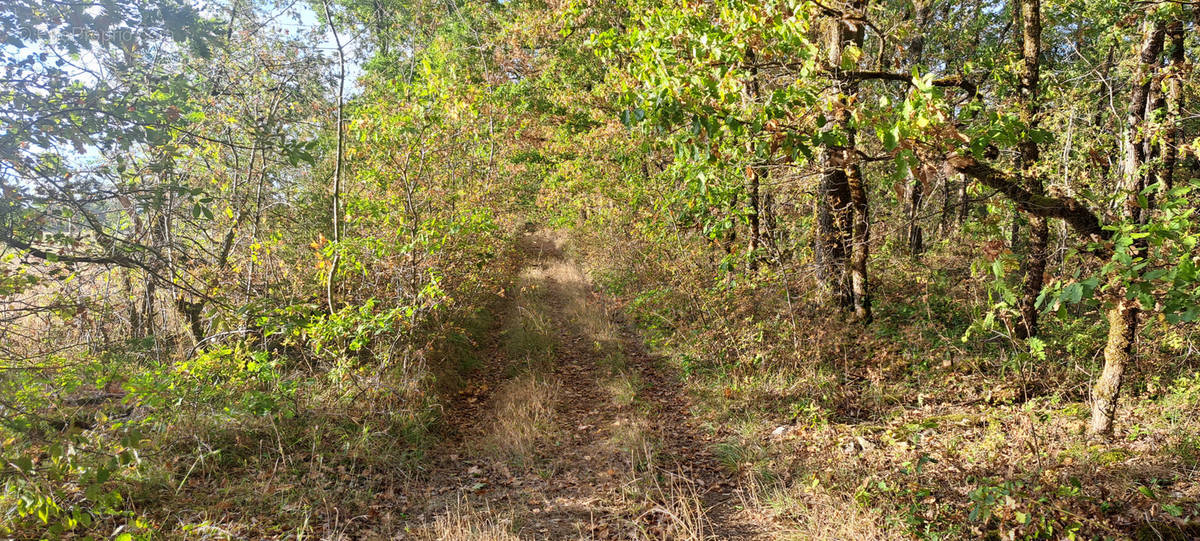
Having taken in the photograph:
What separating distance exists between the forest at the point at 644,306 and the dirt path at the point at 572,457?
46 millimetres

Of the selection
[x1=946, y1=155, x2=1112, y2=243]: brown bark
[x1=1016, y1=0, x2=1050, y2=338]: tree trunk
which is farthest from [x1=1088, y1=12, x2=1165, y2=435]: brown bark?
[x1=1016, y1=0, x2=1050, y2=338]: tree trunk

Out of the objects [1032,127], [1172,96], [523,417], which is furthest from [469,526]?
[1172,96]

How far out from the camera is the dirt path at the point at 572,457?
14.5 ft

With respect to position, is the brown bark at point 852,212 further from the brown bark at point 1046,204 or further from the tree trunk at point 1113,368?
the tree trunk at point 1113,368

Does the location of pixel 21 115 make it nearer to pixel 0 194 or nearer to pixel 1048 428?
pixel 0 194

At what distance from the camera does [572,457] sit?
18.8 feet

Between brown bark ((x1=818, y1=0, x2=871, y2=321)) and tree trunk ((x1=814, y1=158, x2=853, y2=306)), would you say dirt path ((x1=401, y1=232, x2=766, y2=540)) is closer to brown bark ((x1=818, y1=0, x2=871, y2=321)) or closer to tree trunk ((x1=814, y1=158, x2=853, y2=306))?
tree trunk ((x1=814, y1=158, x2=853, y2=306))

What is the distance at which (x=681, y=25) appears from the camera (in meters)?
4.72

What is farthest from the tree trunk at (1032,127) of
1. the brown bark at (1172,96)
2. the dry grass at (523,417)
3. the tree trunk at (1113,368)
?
the dry grass at (523,417)

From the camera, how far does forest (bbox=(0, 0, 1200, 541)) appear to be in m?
3.17

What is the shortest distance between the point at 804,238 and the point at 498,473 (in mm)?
4961

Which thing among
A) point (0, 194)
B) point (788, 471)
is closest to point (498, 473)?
point (788, 471)

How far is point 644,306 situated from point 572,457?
174 inches

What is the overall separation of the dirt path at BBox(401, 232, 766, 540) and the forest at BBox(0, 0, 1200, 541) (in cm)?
5
